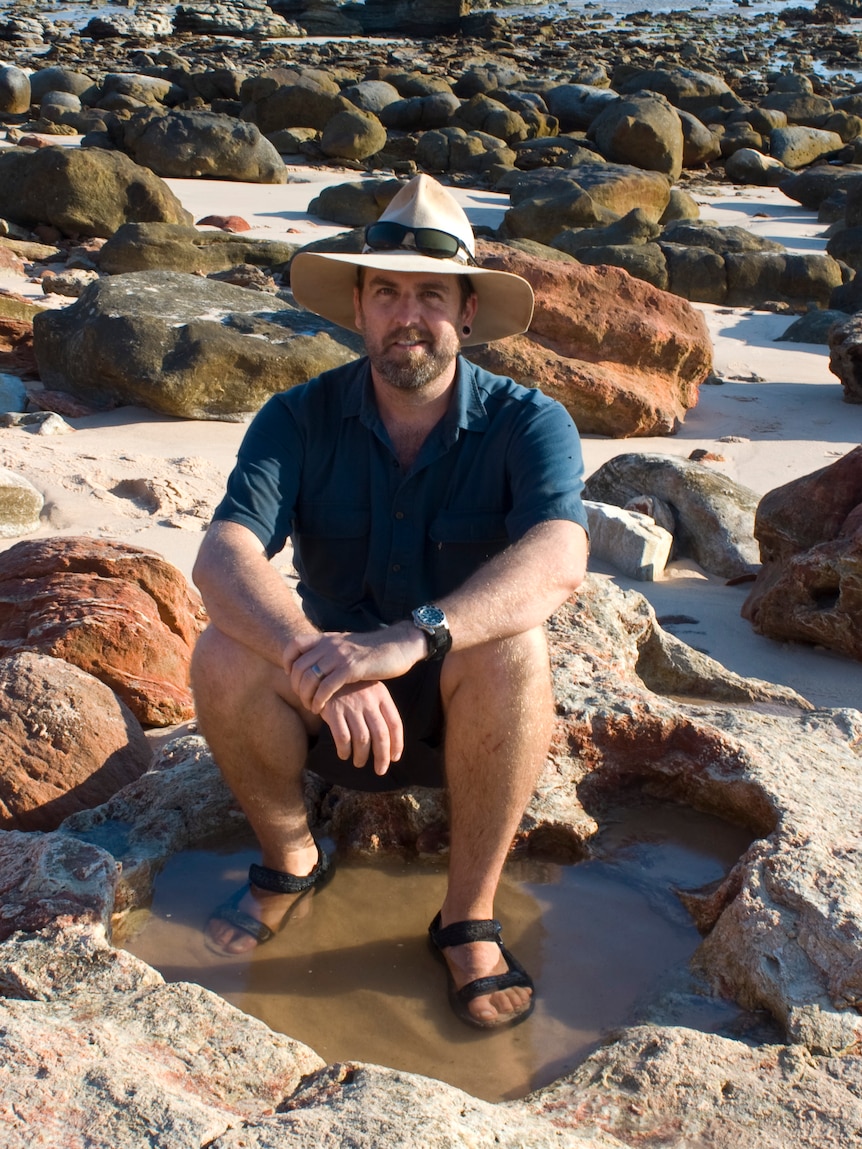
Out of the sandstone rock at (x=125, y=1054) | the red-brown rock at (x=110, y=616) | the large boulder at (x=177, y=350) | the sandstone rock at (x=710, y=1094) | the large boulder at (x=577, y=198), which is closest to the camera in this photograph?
the sandstone rock at (x=125, y=1054)

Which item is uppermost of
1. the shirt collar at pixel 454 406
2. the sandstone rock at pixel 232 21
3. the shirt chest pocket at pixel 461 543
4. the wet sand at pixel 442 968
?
the shirt collar at pixel 454 406

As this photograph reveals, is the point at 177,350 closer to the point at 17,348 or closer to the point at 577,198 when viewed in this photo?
the point at 17,348

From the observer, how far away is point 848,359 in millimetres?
8297

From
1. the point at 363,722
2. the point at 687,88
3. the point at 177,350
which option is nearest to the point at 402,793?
the point at 363,722

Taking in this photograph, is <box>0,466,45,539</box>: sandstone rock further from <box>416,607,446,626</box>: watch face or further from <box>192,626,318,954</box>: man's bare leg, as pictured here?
<box>416,607,446,626</box>: watch face

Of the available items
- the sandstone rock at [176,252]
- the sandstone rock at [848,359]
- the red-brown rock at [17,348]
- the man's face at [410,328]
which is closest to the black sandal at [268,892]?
the man's face at [410,328]

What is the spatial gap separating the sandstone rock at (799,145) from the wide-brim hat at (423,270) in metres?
21.2

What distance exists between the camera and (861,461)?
4965 millimetres

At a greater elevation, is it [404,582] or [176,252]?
[404,582]

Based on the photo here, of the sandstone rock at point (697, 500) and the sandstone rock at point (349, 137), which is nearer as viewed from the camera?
the sandstone rock at point (697, 500)

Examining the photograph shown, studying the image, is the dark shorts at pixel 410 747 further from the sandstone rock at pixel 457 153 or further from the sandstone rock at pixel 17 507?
the sandstone rock at pixel 457 153

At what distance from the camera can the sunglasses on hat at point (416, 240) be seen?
2.95m

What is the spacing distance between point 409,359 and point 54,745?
4.36 ft

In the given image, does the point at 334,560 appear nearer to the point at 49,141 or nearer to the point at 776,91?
the point at 49,141
